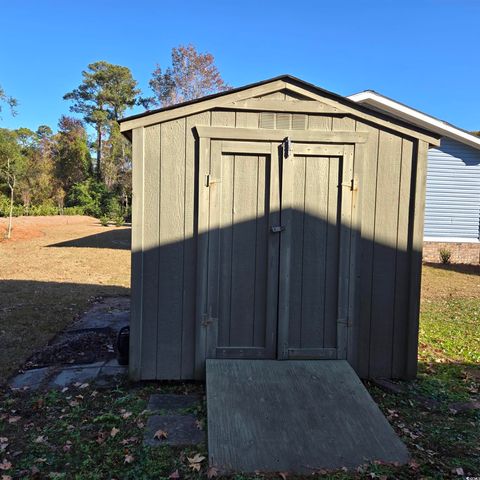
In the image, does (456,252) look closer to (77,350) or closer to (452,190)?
(452,190)

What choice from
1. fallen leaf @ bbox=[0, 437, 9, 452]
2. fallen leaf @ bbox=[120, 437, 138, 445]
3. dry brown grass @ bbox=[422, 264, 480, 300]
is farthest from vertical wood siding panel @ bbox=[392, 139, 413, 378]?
dry brown grass @ bbox=[422, 264, 480, 300]

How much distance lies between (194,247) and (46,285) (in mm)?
6091

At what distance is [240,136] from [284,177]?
20.4 inches

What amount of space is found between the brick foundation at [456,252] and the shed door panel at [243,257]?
1128 cm

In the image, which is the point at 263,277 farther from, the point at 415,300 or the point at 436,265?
the point at 436,265

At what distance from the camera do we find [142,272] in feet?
12.7

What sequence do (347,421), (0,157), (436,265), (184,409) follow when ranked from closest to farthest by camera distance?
(347,421)
(184,409)
(436,265)
(0,157)

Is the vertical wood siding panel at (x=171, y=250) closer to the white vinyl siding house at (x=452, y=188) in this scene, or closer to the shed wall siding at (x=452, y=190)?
the white vinyl siding house at (x=452, y=188)

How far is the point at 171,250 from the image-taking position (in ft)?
12.8

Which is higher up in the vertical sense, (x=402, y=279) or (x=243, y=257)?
(x=243, y=257)

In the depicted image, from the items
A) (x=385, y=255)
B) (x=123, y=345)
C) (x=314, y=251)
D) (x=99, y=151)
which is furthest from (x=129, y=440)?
(x=99, y=151)

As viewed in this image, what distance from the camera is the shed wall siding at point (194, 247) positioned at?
3854 mm

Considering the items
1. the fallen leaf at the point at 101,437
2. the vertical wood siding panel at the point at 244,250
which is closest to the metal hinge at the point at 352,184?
the vertical wood siding panel at the point at 244,250

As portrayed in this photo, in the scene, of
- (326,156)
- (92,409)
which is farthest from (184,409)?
(326,156)
